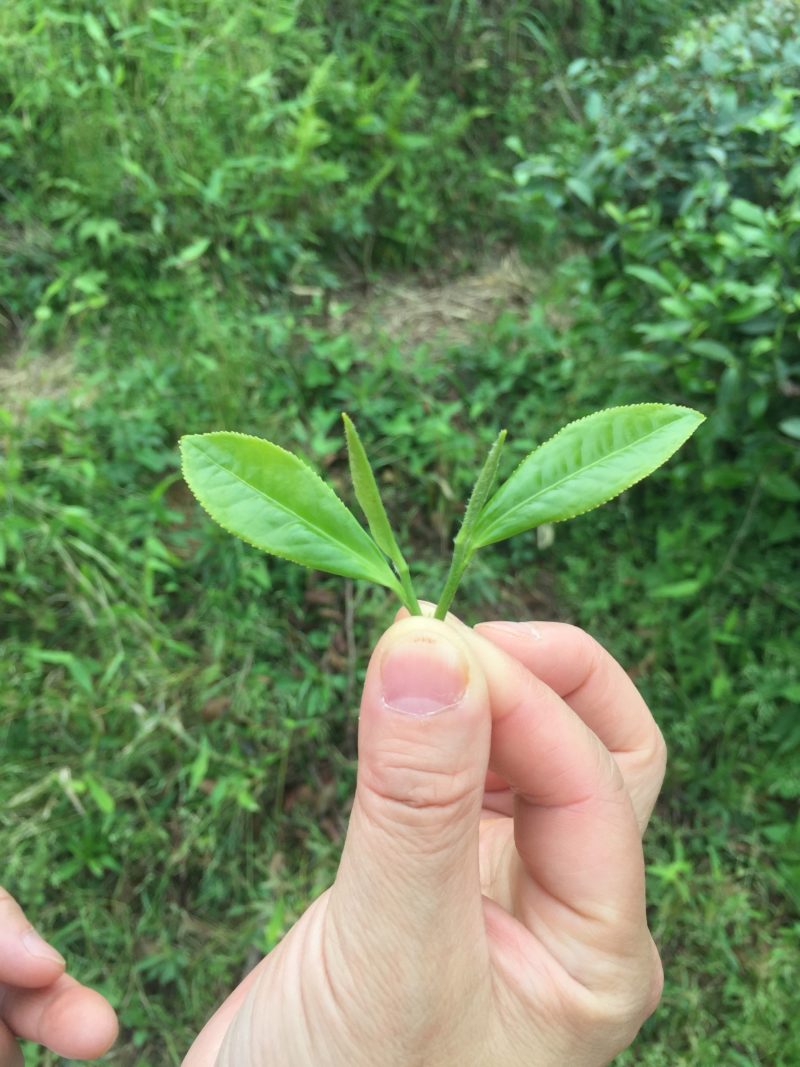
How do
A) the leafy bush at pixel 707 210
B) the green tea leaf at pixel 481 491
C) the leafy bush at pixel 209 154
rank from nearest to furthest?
the green tea leaf at pixel 481 491 < the leafy bush at pixel 707 210 < the leafy bush at pixel 209 154

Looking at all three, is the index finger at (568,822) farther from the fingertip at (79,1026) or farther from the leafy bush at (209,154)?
the leafy bush at (209,154)

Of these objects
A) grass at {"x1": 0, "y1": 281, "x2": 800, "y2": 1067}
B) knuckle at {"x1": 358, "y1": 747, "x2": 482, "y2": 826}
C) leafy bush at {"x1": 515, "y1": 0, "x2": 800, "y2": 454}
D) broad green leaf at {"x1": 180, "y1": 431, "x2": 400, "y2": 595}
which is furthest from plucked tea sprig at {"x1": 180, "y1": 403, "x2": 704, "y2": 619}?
grass at {"x1": 0, "y1": 281, "x2": 800, "y2": 1067}

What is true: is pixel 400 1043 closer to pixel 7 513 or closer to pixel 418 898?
pixel 418 898

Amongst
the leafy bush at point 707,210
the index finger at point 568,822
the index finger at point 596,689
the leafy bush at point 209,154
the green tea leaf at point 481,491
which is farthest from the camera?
the leafy bush at point 209,154

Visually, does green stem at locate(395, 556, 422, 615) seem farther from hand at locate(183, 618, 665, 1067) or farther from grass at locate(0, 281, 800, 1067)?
grass at locate(0, 281, 800, 1067)

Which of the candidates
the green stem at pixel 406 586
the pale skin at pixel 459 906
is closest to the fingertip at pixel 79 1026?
the pale skin at pixel 459 906

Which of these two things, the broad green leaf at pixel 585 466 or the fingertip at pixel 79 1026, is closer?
the broad green leaf at pixel 585 466

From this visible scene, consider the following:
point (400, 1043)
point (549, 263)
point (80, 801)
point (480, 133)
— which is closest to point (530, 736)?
point (400, 1043)
